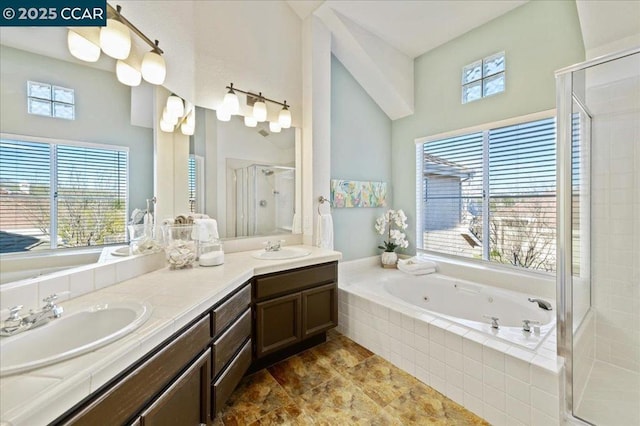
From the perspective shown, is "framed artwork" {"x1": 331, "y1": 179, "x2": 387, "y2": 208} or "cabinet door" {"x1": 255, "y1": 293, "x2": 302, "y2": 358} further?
"framed artwork" {"x1": 331, "y1": 179, "x2": 387, "y2": 208}

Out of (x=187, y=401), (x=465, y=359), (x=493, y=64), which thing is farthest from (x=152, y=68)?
(x=493, y=64)

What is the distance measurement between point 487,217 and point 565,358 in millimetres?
1605

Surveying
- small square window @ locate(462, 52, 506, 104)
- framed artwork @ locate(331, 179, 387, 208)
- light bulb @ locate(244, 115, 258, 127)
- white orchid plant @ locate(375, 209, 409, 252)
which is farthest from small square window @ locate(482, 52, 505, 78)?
light bulb @ locate(244, 115, 258, 127)

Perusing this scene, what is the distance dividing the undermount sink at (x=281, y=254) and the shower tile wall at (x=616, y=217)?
223 centimetres

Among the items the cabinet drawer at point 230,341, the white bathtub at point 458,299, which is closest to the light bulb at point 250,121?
the cabinet drawer at point 230,341

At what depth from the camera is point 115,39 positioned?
1.45 meters

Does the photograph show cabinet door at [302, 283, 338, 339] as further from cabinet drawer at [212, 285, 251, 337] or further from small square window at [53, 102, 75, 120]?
small square window at [53, 102, 75, 120]

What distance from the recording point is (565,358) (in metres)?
1.47

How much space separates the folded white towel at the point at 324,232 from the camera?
2.79m

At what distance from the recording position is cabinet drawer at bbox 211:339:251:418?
4.53ft

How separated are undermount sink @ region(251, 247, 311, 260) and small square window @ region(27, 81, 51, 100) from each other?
1.54m

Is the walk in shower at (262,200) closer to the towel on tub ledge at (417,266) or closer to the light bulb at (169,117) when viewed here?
the light bulb at (169,117)

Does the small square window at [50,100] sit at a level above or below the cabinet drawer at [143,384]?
above

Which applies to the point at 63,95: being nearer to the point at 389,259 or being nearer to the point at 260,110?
the point at 260,110
